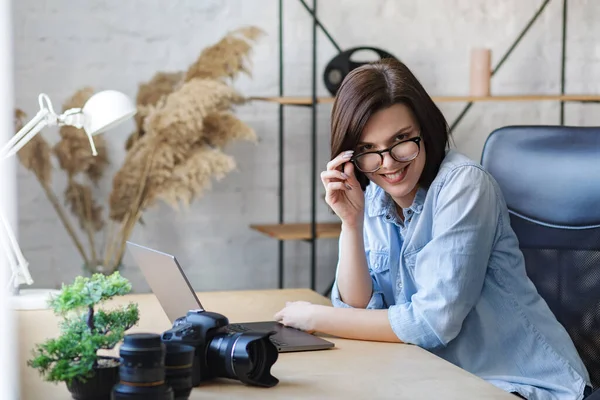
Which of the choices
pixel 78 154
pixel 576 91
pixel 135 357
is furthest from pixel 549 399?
pixel 576 91

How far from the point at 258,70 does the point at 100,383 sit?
2.47 meters

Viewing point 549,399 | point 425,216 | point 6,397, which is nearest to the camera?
point 6,397

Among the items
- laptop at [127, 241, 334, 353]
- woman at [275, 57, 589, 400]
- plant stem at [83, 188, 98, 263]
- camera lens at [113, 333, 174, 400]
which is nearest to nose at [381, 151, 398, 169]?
woman at [275, 57, 589, 400]

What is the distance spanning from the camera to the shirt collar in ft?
5.65

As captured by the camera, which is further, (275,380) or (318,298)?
(318,298)

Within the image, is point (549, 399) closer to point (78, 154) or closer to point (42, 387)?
point (42, 387)

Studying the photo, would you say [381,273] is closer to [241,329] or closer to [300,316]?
[300,316]

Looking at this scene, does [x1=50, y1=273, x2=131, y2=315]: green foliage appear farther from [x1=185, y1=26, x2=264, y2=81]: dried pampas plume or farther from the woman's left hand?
Answer: [x1=185, y1=26, x2=264, y2=81]: dried pampas plume

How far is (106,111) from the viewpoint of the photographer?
6.29 ft

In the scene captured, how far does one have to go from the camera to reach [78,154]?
3045 mm

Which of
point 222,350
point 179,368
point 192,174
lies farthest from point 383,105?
point 192,174

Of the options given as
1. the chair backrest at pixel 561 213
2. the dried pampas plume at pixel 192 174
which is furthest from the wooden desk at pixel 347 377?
the dried pampas plume at pixel 192 174

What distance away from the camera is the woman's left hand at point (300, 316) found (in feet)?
5.31

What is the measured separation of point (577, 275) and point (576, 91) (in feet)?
7.30
